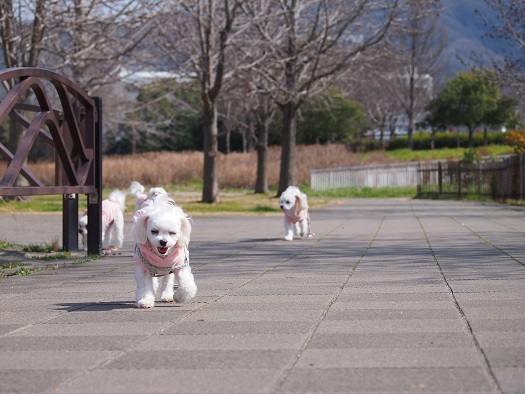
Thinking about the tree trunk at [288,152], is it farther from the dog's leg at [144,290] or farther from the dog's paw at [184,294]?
the dog's leg at [144,290]

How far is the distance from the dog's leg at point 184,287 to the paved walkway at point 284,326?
0.09 metres

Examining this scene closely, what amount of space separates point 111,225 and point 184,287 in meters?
6.11

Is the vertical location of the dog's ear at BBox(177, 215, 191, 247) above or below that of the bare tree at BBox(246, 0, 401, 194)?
below

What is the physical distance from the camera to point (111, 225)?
1352 centimetres

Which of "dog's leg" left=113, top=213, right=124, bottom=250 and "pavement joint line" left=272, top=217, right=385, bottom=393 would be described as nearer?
"pavement joint line" left=272, top=217, right=385, bottom=393

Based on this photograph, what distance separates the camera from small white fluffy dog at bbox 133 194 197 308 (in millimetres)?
7375

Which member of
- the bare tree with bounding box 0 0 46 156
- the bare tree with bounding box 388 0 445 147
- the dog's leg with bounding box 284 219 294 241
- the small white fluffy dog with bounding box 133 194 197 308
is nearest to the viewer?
the small white fluffy dog with bounding box 133 194 197 308

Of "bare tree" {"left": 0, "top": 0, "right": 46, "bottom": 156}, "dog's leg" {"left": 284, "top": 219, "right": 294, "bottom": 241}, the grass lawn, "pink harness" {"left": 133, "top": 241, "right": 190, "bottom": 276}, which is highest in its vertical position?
"bare tree" {"left": 0, "top": 0, "right": 46, "bottom": 156}

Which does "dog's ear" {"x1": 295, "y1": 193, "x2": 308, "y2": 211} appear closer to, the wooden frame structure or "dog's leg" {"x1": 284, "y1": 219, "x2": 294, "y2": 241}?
"dog's leg" {"x1": 284, "y1": 219, "x2": 294, "y2": 241}

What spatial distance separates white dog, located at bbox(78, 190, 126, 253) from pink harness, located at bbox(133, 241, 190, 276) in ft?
19.1

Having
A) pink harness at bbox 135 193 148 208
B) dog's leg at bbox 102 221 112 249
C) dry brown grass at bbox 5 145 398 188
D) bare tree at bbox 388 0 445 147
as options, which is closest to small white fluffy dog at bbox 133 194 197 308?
dog's leg at bbox 102 221 112 249

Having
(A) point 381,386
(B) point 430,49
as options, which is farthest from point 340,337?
(B) point 430,49

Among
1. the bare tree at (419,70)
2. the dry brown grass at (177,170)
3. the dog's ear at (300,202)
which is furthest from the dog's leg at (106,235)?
the bare tree at (419,70)

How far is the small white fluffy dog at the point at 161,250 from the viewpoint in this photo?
7375 mm
